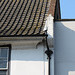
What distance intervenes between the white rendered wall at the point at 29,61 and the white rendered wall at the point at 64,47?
638 mm

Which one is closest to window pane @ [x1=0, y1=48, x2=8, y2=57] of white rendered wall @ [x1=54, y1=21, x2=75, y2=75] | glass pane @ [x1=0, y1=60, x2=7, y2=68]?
glass pane @ [x1=0, y1=60, x2=7, y2=68]

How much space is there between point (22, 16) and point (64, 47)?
2.37m

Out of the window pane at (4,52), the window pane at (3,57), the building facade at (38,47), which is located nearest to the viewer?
the building facade at (38,47)

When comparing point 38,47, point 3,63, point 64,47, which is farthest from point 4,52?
point 64,47

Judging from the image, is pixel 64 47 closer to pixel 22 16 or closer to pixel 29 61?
pixel 29 61

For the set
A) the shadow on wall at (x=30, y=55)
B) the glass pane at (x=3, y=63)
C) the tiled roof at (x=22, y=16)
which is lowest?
the glass pane at (x=3, y=63)

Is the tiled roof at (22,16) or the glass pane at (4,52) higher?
the tiled roof at (22,16)

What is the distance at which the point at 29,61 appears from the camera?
11961mm

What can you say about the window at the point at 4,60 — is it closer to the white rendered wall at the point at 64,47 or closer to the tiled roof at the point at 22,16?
the tiled roof at the point at 22,16

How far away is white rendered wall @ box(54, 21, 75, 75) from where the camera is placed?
1223 cm

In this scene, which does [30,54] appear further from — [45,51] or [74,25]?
[74,25]

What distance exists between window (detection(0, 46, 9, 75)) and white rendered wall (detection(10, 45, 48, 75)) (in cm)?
20

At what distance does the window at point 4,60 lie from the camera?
11.9 meters

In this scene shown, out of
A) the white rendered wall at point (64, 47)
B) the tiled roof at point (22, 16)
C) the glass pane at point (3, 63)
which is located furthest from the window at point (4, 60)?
the white rendered wall at point (64, 47)
